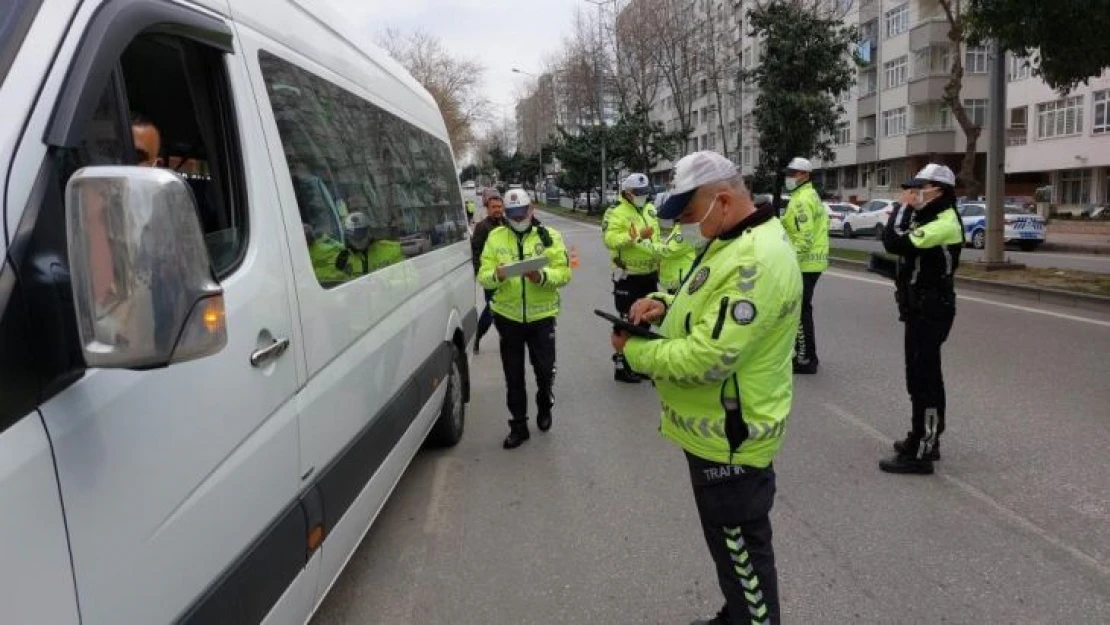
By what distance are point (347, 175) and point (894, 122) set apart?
50950 millimetres

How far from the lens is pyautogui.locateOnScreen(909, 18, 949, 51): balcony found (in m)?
43.2

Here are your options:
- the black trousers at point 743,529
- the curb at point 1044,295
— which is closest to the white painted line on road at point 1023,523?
the black trousers at point 743,529

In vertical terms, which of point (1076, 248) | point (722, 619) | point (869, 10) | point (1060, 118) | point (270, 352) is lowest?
point (1076, 248)

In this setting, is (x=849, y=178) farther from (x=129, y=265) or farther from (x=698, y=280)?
(x=129, y=265)

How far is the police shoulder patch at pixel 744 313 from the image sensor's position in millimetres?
2490

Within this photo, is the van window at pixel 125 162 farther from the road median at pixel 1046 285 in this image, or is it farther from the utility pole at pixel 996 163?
the utility pole at pixel 996 163

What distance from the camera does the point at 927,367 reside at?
194 inches

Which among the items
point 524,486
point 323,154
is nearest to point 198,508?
point 323,154

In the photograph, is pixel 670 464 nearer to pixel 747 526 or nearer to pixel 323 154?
pixel 747 526

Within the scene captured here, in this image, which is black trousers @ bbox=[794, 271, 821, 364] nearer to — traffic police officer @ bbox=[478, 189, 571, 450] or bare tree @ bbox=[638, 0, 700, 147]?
traffic police officer @ bbox=[478, 189, 571, 450]

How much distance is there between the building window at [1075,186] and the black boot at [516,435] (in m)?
42.5

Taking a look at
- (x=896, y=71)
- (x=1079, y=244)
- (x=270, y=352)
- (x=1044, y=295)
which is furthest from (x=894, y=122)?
(x=270, y=352)

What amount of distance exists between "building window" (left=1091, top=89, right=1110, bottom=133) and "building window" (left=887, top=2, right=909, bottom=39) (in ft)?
39.8

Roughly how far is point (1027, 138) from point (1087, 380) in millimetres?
40565
